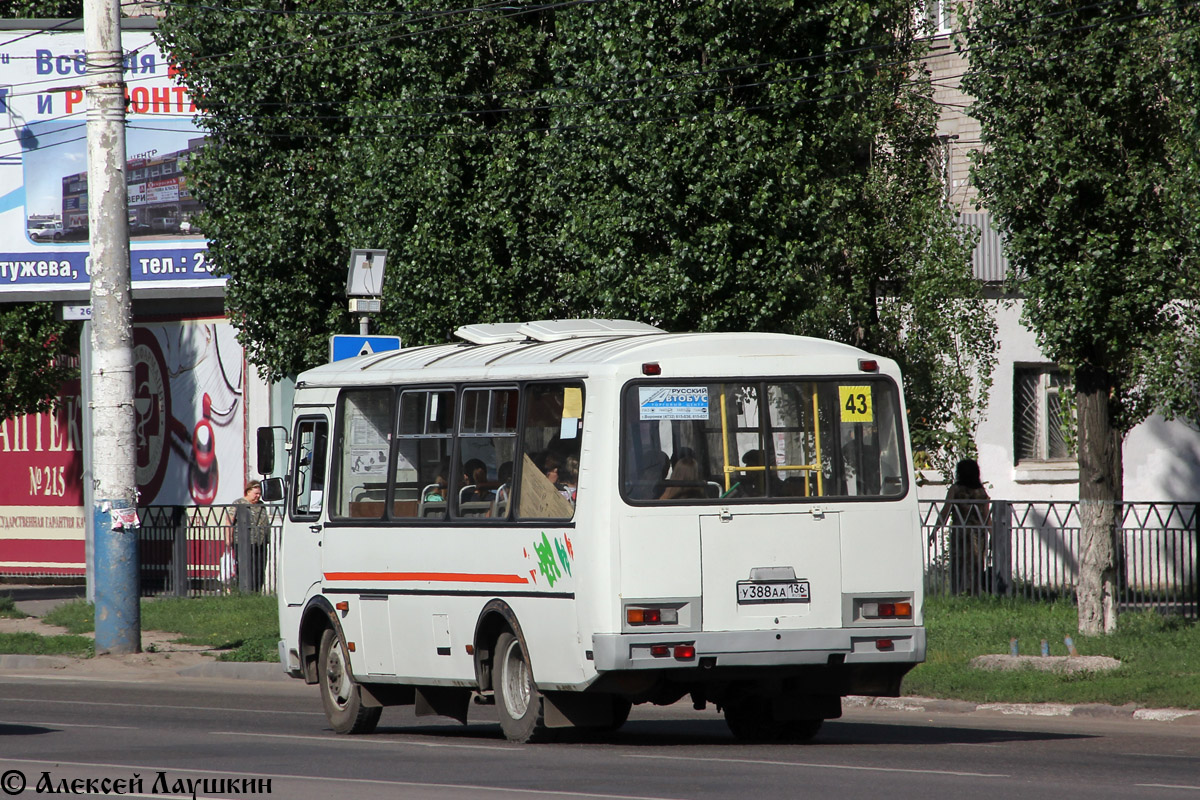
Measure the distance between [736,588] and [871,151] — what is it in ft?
36.6

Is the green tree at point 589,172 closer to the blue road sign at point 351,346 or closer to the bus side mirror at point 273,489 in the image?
the blue road sign at point 351,346

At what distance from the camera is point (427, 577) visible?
12945 mm

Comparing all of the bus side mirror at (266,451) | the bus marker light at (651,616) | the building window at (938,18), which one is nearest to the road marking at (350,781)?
the bus marker light at (651,616)

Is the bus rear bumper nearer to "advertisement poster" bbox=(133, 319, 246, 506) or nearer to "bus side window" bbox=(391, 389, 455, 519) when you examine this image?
"bus side window" bbox=(391, 389, 455, 519)

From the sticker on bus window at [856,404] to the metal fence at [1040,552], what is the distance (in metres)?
8.32

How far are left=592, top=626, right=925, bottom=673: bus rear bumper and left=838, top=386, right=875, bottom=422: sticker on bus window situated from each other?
4.52 feet

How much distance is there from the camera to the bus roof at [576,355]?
38.8 feet

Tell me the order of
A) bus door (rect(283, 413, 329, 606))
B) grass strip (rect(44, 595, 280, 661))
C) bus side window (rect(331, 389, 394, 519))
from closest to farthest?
bus side window (rect(331, 389, 394, 519)) → bus door (rect(283, 413, 329, 606)) → grass strip (rect(44, 595, 280, 661))

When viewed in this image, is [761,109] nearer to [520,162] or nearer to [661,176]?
[661,176]

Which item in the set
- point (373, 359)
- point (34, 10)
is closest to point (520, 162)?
point (373, 359)

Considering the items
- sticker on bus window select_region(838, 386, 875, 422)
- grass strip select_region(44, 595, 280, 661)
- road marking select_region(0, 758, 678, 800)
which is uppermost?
sticker on bus window select_region(838, 386, 875, 422)

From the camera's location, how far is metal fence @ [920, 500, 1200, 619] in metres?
19.7

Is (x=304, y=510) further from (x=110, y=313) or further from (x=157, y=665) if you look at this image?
(x=157, y=665)

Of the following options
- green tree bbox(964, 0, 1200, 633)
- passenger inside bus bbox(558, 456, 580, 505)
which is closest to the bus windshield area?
passenger inside bus bbox(558, 456, 580, 505)
